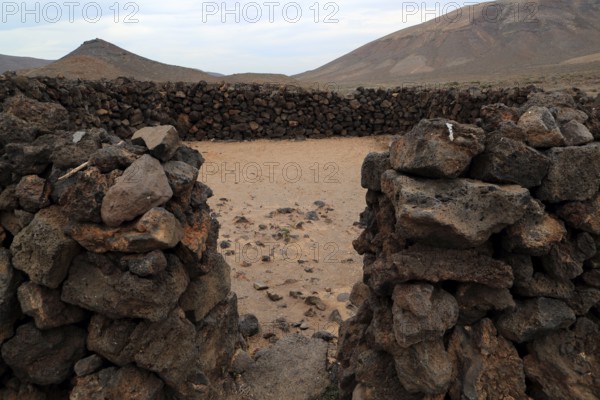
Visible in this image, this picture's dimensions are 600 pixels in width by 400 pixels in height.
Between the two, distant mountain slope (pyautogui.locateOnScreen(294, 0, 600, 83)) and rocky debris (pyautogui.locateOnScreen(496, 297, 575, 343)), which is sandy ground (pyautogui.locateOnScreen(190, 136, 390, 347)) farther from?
distant mountain slope (pyautogui.locateOnScreen(294, 0, 600, 83))

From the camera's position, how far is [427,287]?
332 cm

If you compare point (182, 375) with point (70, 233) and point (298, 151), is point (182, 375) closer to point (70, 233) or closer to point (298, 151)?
point (70, 233)

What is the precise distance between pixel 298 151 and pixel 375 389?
12.9 meters

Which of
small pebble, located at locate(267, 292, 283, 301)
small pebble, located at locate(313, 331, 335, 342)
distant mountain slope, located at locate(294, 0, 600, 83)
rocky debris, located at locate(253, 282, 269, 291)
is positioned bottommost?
small pebble, located at locate(313, 331, 335, 342)

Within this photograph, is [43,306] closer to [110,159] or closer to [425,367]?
[110,159]

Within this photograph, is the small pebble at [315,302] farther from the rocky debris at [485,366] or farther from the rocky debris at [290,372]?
the rocky debris at [485,366]

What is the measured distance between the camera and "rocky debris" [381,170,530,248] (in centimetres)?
316

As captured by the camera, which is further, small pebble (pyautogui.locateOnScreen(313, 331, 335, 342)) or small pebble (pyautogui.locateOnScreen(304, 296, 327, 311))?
small pebble (pyautogui.locateOnScreen(304, 296, 327, 311))

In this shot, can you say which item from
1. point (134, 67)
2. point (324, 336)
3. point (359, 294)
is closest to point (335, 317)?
point (324, 336)

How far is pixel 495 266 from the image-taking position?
3312 millimetres

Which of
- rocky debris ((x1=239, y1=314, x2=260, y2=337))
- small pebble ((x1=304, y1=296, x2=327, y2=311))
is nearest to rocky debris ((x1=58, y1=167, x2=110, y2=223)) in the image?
rocky debris ((x1=239, y1=314, x2=260, y2=337))

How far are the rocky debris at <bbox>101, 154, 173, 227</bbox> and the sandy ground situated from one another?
2652 millimetres

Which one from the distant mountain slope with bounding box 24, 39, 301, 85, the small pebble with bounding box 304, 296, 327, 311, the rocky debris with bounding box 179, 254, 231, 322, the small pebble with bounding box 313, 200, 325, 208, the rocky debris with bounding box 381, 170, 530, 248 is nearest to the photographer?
the rocky debris with bounding box 381, 170, 530, 248

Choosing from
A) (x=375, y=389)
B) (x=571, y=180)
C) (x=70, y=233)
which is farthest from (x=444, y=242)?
(x=70, y=233)
